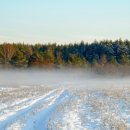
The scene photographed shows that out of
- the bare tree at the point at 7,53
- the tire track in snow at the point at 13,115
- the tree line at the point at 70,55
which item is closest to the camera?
the tire track in snow at the point at 13,115

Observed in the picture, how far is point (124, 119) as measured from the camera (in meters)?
17.6

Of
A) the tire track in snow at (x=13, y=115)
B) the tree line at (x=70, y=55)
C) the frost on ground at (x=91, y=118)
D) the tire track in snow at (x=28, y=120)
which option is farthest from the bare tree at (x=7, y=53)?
the tire track in snow at (x=28, y=120)

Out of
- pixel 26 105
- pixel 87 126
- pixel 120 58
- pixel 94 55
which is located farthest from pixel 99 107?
pixel 94 55

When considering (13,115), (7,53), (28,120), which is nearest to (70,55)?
(7,53)

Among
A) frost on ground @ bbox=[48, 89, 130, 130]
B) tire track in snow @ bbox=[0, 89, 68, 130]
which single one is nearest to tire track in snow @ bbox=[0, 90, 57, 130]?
tire track in snow @ bbox=[0, 89, 68, 130]

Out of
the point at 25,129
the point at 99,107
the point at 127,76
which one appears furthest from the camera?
the point at 127,76

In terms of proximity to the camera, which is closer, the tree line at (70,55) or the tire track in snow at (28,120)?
the tire track in snow at (28,120)

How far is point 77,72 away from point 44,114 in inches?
2899

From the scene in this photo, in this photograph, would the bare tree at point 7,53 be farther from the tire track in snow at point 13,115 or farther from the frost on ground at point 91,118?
the frost on ground at point 91,118

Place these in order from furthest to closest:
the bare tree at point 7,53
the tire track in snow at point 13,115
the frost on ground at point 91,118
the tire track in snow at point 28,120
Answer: the bare tree at point 7,53, the tire track in snow at point 13,115, the frost on ground at point 91,118, the tire track in snow at point 28,120

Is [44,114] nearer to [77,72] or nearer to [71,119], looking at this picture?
[71,119]

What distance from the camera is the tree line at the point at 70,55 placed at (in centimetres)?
9638

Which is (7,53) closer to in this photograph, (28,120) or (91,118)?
(91,118)

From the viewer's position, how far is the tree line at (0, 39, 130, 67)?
96.4 metres
